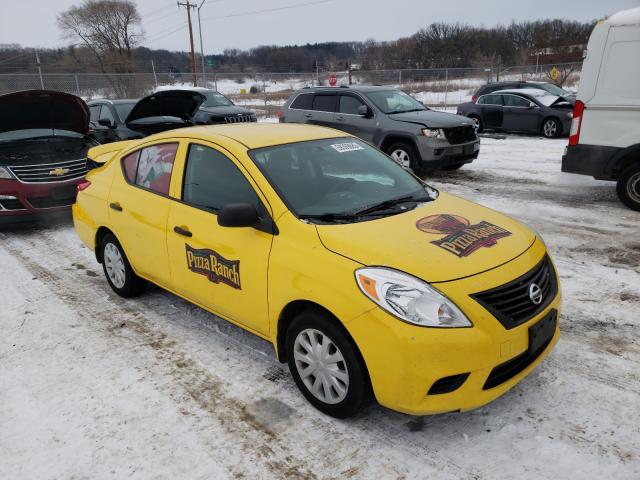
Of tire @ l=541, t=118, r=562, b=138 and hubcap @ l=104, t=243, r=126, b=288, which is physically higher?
tire @ l=541, t=118, r=562, b=138

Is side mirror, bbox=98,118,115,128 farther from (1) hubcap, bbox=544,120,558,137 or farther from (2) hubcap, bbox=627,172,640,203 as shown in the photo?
(1) hubcap, bbox=544,120,558,137

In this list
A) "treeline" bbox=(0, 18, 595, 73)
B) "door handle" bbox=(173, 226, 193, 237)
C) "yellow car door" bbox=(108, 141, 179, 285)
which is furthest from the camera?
"treeline" bbox=(0, 18, 595, 73)

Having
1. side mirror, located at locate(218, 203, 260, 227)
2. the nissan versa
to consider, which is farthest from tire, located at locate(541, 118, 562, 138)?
side mirror, located at locate(218, 203, 260, 227)

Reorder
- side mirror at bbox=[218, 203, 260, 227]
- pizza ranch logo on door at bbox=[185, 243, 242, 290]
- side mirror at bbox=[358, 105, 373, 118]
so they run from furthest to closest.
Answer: side mirror at bbox=[358, 105, 373, 118] → pizza ranch logo on door at bbox=[185, 243, 242, 290] → side mirror at bbox=[218, 203, 260, 227]

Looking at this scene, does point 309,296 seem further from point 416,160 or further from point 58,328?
point 416,160

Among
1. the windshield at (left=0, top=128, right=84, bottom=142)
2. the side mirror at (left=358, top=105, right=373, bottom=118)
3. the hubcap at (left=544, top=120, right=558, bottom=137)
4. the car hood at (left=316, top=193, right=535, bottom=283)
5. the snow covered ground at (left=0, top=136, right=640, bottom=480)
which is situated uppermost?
the side mirror at (left=358, top=105, right=373, bottom=118)

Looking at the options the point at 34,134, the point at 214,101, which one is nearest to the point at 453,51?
the point at 214,101

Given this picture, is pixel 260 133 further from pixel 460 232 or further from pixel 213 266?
pixel 460 232

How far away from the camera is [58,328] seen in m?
4.17

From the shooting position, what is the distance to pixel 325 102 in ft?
34.1

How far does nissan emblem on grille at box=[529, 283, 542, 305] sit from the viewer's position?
2.76 m

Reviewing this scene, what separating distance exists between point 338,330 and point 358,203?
1048 mm

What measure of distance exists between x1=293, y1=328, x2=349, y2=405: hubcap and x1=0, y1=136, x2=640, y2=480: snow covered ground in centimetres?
18

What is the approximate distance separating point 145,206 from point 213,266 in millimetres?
1040
